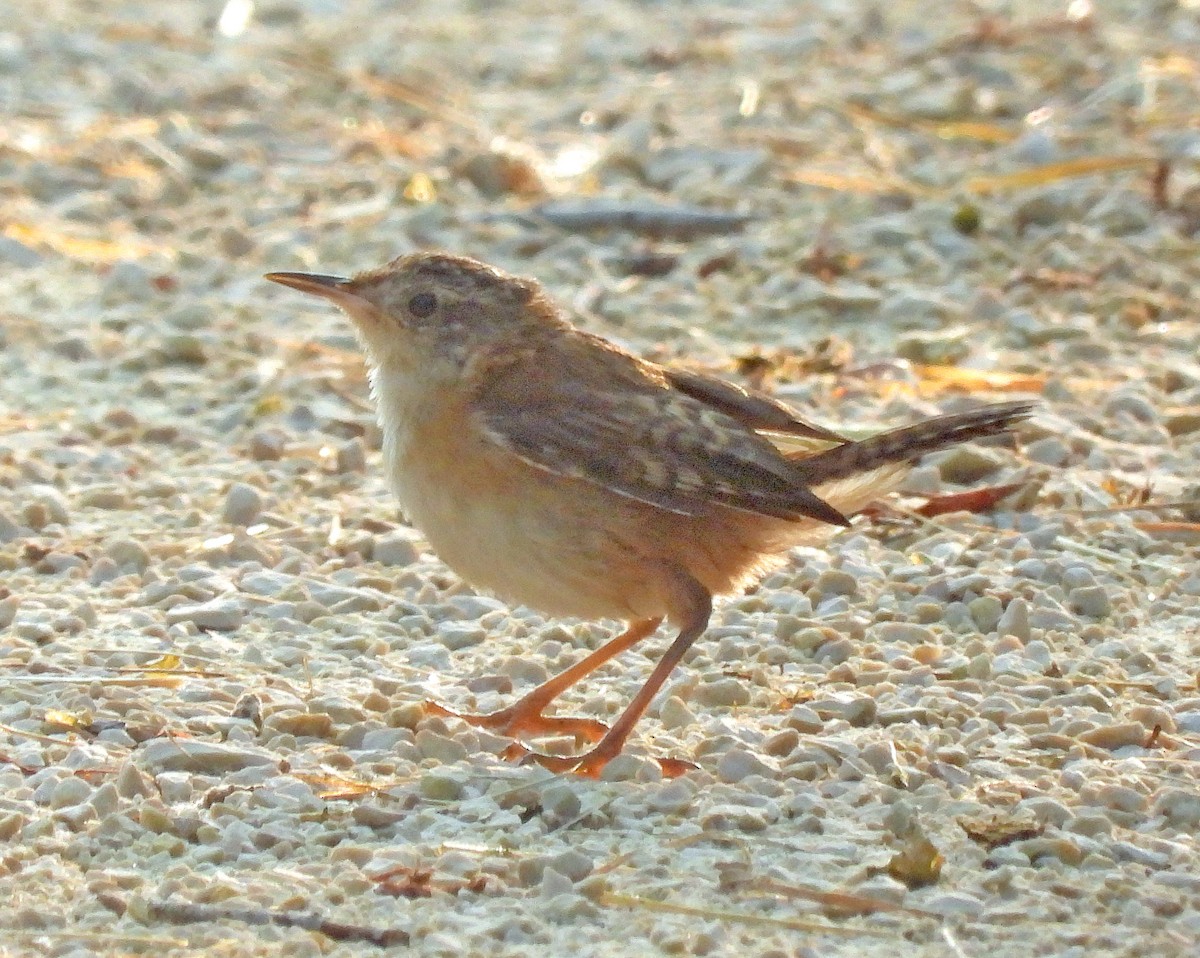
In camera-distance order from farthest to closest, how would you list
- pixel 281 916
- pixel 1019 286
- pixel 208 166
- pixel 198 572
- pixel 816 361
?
pixel 208 166 < pixel 1019 286 < pixel 816 361 < pixel 198 572 < pixel 281 916

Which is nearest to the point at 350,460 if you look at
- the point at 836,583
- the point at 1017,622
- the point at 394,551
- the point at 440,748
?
the point at 394,551

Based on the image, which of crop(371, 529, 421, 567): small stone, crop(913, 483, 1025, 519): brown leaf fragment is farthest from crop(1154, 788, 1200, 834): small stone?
crop(371, 529, 421, 567): small stone

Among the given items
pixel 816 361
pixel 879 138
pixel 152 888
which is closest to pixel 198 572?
pixel 152 888

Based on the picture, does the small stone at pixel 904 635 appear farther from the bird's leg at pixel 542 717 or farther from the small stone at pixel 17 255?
the small stone at pixel 17 255

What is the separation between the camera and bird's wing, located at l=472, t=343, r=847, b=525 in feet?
18.7

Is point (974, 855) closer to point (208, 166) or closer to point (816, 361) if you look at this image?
point (816, 361)

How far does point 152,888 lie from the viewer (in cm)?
478

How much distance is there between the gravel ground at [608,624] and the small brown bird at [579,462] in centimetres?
38

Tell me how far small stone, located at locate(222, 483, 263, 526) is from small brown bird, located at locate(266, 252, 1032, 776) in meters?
1.30

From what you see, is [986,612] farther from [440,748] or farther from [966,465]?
[440,748]

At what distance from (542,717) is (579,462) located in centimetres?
73

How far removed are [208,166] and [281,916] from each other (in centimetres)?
698

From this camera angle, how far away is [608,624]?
22.2 feet

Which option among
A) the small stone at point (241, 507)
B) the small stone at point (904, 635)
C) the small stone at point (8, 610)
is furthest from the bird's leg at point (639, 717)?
the small stone at point (241, 507)
